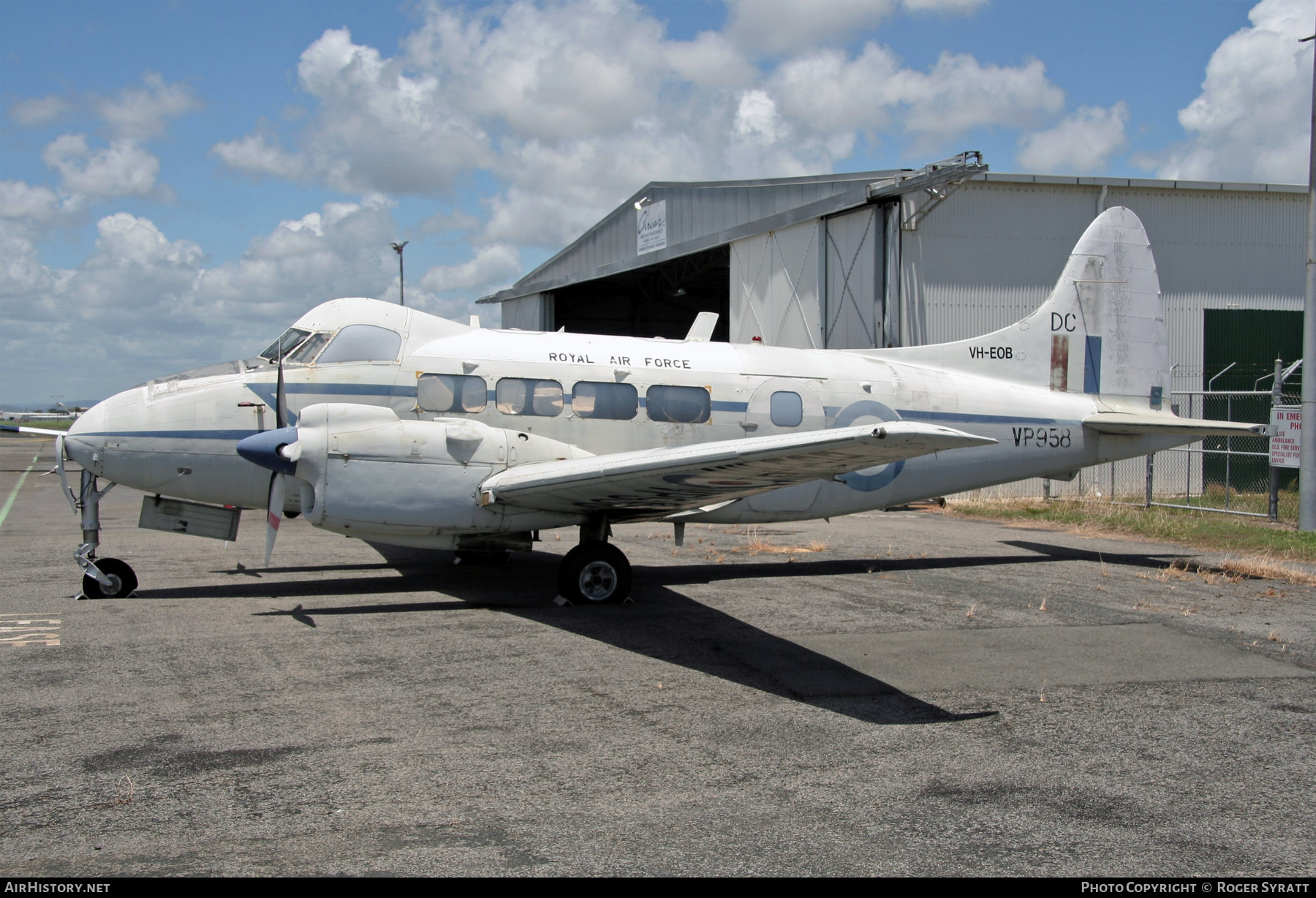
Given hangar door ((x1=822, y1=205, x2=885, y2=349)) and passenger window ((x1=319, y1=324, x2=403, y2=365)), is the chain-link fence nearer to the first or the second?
hangar door ((x1=822, y1=205, x2=885, y2=349))

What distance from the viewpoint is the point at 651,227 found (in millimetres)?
34750

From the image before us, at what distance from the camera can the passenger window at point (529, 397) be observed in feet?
36.4

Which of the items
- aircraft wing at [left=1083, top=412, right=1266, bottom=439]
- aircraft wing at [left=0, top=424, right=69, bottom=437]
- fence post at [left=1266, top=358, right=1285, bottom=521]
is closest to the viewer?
aircraft wing at [left=0, top=424, right=69, bottom=437]

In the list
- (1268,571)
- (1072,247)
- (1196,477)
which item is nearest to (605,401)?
(1268,571)

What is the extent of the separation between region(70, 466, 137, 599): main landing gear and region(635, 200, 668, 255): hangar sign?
25.2 m

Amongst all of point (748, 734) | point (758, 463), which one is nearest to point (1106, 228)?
point (758, 463)

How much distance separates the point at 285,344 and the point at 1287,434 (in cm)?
1733

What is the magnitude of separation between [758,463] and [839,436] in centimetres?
127

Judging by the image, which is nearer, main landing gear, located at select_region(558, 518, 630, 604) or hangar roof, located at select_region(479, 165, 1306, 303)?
main landing gear, located at select_region(558, 518, 630, 604)

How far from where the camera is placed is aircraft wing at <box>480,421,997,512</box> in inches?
259

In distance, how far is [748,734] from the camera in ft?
20.3

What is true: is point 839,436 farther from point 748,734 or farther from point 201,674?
point 201,674

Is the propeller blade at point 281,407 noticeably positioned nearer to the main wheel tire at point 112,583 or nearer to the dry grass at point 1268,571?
the main wheel tire at point 112,583

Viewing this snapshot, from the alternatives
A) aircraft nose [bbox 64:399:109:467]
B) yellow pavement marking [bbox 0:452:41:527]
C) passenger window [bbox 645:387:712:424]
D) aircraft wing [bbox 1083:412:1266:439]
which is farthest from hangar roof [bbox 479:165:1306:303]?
yellow pavement marking [bbox 0:452:41:527]
